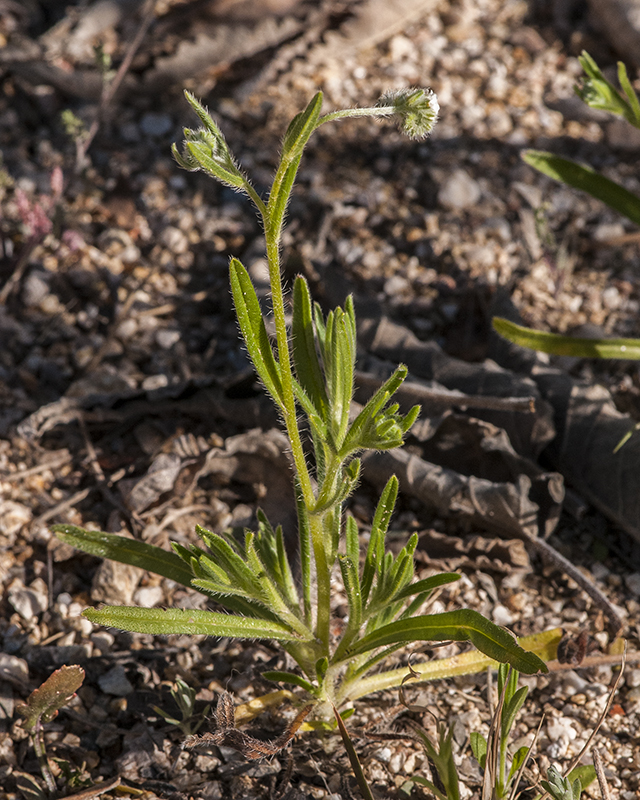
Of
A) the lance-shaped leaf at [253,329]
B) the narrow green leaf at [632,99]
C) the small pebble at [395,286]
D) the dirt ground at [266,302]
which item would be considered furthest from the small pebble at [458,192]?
the lance-shaped leaf at [253,329]

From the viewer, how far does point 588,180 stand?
8.34ft

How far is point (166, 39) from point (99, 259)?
147cm

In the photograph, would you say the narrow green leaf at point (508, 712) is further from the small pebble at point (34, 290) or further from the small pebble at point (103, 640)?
the small pebble at point (34, 290)

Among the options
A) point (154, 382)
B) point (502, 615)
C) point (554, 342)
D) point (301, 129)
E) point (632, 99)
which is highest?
point (301, 129)

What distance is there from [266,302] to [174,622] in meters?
1.65

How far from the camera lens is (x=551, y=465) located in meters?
2.85

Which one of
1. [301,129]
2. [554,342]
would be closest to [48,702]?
[301,129]

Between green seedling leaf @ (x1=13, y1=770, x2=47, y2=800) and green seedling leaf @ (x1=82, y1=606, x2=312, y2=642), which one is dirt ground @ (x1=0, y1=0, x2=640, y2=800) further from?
green seedling leaf @ (x1=82, y1=606, x2=312, y2=642)

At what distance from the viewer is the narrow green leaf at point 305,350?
79.5 inches

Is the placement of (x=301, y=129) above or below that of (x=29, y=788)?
above

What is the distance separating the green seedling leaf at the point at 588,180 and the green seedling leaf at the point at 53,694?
2.01 m

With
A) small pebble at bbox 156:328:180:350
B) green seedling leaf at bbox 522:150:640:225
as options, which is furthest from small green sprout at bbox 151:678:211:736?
green seedling leaf at bbox 522:150:640:225

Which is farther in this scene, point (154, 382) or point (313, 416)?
point (154, 382)

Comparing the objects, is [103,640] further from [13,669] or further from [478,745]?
[478,745]
